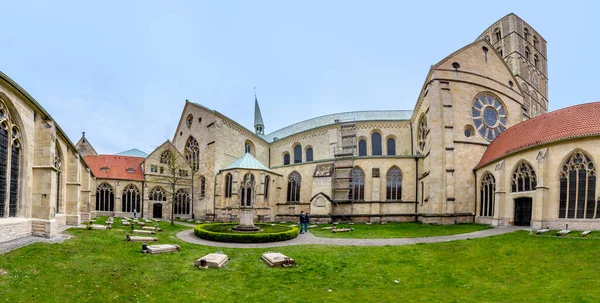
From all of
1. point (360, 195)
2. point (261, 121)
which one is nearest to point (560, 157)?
point (360, 195)

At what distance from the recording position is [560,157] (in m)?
18.7

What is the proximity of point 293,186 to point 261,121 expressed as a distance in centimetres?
3643

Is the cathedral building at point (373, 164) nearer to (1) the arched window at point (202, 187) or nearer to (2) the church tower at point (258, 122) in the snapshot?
(1) the arched window at point (202, 187)

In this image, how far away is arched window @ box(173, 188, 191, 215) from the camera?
39.7m

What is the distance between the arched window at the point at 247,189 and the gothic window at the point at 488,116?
2278cm

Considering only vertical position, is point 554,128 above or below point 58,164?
above

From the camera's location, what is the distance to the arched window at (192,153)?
4038 centimetres

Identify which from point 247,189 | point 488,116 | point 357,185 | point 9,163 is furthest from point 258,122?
point 9,163

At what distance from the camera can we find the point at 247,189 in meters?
33.8

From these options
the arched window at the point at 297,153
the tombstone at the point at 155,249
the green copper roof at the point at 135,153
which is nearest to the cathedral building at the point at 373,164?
the arched window at the point at 297,153

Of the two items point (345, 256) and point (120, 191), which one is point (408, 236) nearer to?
point (345, 256)

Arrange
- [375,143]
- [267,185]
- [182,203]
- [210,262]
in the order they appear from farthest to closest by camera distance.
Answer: [182,203] → [375,143] → [267,185] → [210,262]

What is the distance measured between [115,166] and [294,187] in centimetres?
2190

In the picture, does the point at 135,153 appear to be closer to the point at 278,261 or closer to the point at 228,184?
the point at 228,184
